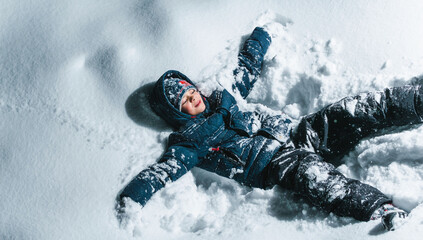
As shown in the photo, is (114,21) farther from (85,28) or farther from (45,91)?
(45,91)

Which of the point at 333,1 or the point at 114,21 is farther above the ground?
the point at 114,21

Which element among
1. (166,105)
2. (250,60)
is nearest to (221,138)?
(166,105)

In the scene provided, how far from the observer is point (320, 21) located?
6.99ft

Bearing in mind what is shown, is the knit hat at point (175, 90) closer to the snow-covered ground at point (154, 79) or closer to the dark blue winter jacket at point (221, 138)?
the dark blue winter jacket at point (221, 138)

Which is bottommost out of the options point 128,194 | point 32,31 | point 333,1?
point 128,194

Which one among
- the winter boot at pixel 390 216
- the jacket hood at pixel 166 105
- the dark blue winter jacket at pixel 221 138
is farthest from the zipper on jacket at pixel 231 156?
the winter boot at pixel 390 216

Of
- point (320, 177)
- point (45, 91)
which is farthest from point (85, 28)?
point (320, 177)

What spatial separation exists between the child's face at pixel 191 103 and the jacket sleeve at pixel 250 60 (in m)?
0.29

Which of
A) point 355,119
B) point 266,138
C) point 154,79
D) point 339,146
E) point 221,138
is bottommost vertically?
point 339,146

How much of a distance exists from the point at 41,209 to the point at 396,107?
1825mm

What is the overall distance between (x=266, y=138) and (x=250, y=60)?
1.86 feet

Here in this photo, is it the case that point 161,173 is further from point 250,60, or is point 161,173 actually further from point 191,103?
point 250,60

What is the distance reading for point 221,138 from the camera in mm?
1975

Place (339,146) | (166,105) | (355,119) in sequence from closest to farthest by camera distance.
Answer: (355,119)
(339,146)
(166,105)
